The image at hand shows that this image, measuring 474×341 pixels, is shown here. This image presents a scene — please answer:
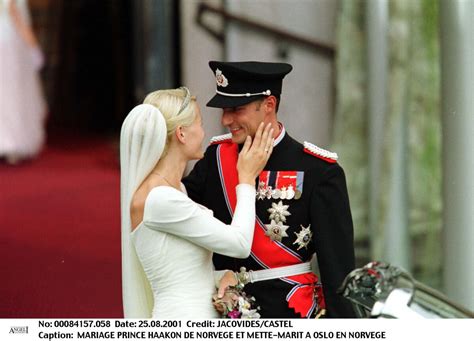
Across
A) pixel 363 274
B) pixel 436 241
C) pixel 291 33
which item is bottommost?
pixel 436 241

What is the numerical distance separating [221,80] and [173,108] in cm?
17

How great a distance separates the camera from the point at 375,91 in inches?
171

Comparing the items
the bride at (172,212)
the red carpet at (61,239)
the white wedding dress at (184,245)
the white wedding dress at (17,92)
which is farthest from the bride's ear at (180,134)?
the white wedding dress at (17,92)

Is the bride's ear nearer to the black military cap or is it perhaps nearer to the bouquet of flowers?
the black military cap

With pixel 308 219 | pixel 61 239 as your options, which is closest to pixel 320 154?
pixel 308 219

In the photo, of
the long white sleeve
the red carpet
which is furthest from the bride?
the red carpet

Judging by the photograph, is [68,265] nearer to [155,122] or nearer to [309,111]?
[309,111]

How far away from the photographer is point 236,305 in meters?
2.34

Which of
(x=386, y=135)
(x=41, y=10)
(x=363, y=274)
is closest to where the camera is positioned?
(x=363, y=274)

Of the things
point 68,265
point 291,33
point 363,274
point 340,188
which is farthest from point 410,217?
point 363,274

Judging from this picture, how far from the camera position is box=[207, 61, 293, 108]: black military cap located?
2.33 metres

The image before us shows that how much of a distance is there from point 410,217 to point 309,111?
2.46 feet

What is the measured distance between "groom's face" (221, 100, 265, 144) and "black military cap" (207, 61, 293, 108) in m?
0.01

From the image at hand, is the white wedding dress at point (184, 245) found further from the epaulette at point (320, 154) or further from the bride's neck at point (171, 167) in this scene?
the epaulette at point (320, 154)
